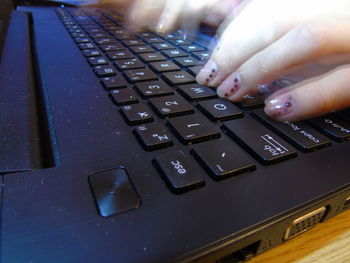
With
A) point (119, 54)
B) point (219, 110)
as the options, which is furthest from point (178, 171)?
point (119, 54)

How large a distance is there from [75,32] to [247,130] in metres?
0.51

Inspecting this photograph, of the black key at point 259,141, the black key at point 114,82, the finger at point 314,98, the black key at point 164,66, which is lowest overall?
the black key at point 114,82

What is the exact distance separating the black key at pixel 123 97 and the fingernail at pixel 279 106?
16 centimetres

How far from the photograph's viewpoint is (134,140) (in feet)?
0.90

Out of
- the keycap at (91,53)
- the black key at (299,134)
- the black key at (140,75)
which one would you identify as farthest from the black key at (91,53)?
the black key at (299,134)

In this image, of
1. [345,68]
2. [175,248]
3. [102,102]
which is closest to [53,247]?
[175,248]

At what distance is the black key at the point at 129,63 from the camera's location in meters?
0.45

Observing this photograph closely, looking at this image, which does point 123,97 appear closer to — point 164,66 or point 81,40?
point 164,66

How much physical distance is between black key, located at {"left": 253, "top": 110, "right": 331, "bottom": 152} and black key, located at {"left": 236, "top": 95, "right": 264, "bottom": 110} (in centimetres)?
3

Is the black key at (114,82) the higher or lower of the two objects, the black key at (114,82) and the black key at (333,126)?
the lower

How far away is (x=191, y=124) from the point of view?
0.30 m

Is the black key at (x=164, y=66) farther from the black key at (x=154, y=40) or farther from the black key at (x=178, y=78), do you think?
the black key at (x=154, y=40)

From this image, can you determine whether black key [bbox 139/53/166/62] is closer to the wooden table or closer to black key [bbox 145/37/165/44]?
black key [bbox 145/37/165/44]

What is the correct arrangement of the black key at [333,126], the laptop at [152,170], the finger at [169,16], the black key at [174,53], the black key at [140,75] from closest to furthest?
1. the laptop at [152,170]
2. the black key at [333,126]
3. the black key at [140,75]
4. the black key at [174,53]
5. the finger at [169,16]
